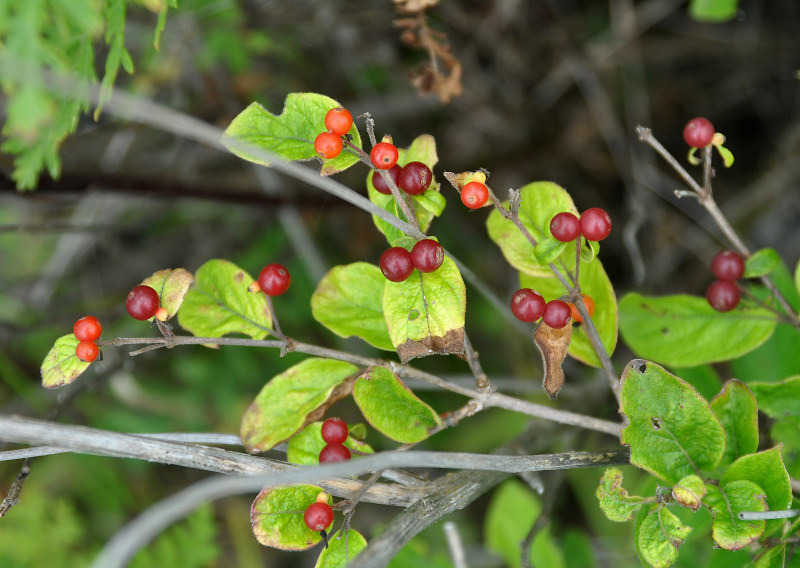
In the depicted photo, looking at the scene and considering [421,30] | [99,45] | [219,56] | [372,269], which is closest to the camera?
[372,269]

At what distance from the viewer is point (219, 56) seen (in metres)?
2.58

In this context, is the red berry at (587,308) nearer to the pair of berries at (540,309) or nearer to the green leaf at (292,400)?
the pair of berries at (540,309)

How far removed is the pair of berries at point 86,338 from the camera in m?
1.19

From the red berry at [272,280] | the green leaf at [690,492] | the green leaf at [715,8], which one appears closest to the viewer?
the green leaf at [690,492]

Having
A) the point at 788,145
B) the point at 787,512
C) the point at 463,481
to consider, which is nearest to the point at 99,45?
the point at 463,481

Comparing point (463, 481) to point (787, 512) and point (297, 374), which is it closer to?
point (297, 374)

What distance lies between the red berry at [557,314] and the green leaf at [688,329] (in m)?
0.46

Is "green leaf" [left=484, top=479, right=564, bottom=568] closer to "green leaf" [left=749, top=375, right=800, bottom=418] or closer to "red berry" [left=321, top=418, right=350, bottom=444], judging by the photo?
"green leaf" [left=749, top=375, right=800, bottom=418]

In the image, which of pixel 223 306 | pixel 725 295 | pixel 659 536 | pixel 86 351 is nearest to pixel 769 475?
pixel 659 536

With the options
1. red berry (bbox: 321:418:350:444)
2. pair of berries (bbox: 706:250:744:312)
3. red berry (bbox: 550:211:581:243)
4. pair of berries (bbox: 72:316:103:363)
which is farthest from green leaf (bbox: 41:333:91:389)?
pair of berries (bbox: 706:250:744:312)

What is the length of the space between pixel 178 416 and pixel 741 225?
93.8 inches

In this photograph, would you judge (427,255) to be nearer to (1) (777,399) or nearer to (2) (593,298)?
(2) (593,298)

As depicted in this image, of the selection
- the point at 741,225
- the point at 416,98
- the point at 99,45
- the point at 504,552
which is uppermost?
the point at 99,45

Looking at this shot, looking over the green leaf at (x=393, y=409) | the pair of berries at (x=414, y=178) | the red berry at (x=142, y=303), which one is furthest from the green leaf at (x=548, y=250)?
the red berry at (x=142, y=303)
